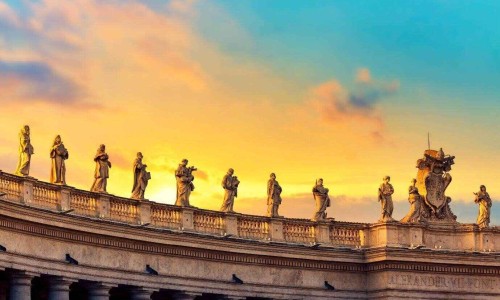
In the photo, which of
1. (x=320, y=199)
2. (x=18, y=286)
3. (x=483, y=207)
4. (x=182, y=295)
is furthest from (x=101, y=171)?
(x=483, y=207)

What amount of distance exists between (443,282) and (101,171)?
24.2m

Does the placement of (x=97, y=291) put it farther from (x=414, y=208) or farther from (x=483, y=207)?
(x=483, y=207)

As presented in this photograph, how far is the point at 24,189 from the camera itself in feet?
278

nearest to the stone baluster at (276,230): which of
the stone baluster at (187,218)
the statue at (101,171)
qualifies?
the stone baluster at (187,218)

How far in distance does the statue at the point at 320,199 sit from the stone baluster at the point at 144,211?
13.0 m

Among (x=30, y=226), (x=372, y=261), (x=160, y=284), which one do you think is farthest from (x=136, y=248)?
(x=372, y=261)

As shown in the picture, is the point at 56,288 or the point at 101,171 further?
the point at 101,171

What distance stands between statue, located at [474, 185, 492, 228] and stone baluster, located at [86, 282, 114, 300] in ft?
90.7

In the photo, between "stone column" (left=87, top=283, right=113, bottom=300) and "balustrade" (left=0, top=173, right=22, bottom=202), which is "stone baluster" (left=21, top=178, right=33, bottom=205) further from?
"stone column" (left=87, top=283, right=113, bottom=300)

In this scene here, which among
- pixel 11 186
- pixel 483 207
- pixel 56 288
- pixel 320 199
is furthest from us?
pixel 483 207

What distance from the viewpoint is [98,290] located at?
8925 centimetres

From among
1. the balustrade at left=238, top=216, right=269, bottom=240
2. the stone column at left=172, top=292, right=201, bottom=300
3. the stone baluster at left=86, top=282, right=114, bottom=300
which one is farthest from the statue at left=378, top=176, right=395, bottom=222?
the stone baluster at left=86, top=282, right=114, bottom=300

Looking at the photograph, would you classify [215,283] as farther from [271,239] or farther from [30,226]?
[30,226]

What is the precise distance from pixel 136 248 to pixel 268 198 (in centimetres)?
1180
